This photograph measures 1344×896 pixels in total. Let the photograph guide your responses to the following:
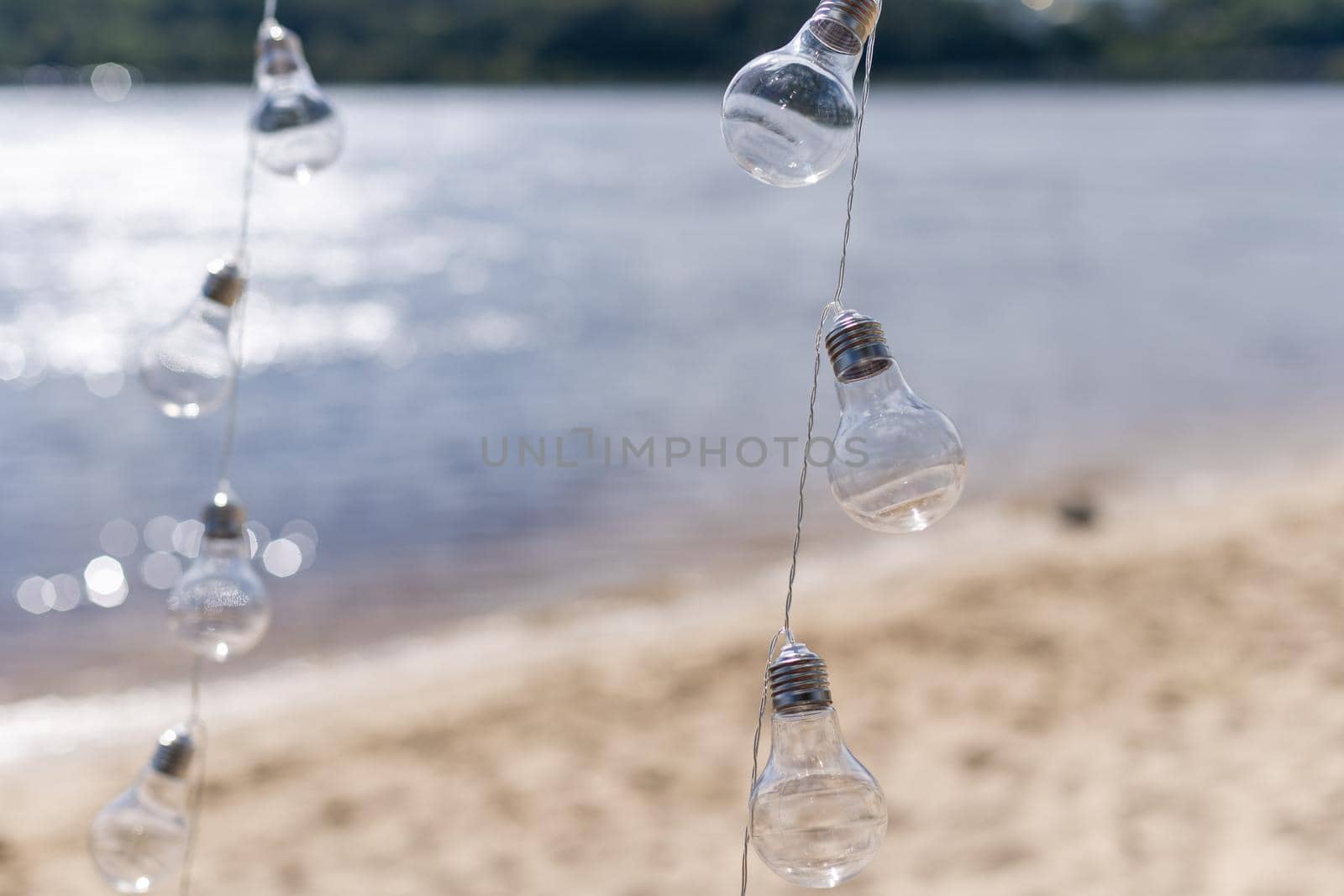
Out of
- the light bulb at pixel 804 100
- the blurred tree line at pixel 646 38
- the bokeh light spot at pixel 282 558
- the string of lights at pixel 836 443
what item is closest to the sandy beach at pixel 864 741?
the bokeh light spot at pixel 282 558

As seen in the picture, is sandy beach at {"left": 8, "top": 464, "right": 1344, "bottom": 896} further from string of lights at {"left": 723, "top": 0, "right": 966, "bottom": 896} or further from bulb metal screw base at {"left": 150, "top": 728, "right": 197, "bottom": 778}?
string of lights at {"left": 723, "top": 0, "right": 966, "bottom": 896}

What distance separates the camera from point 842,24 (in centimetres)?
117

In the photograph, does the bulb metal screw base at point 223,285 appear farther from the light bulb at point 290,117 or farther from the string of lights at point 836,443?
the string of lights at point 836,443

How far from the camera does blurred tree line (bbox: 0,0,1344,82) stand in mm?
38812

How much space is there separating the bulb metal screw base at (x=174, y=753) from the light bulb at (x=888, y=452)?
0.96m

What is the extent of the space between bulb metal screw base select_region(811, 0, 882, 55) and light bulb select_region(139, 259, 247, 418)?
2.61 ft

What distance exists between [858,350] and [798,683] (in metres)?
0.31

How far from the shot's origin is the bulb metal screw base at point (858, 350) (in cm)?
117

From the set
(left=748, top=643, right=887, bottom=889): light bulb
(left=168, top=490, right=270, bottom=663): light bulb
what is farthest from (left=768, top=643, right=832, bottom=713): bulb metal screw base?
(left=168, top=490, right=270, bottom=663): light bulb

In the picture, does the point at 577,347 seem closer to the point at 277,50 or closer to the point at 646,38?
the point at 277,50

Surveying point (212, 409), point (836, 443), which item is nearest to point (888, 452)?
point (836, 443)

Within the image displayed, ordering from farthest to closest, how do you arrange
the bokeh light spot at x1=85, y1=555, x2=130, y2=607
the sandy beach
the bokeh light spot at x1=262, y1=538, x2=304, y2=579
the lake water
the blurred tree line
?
the blurred tree line
the lake water
the bokeh light spot at x1=262, y1=538, x2=304, y2=579
the bokeh light spot at x1=85, y1=555, x2=130, y2=607
the sandy beach

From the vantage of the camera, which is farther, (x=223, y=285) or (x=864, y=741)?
(x=864, y=741)

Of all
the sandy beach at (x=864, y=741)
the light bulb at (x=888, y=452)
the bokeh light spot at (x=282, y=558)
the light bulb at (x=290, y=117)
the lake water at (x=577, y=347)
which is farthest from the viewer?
the lake water at (x=577, y=347)
